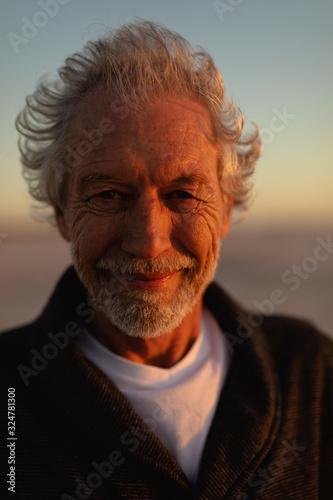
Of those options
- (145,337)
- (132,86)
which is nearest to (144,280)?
(145,337)

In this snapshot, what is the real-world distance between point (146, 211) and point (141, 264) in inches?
10.0

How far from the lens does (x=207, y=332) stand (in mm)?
2570

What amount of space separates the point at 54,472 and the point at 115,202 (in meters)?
1.26

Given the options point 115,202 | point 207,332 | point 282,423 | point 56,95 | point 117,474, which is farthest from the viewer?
point 207,332

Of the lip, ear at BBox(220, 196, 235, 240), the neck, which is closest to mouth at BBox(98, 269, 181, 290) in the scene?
the lip

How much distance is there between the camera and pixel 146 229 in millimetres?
1951

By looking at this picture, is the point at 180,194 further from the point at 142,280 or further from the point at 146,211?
the point at 142,280

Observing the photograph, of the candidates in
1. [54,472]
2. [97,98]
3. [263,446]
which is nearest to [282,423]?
[263,446]

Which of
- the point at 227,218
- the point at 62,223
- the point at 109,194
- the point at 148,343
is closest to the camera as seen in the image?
the point at 109,194

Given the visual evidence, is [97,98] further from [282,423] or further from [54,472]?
[282,423]

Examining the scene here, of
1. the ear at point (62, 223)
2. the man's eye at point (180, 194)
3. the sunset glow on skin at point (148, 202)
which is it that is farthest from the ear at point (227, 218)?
the ear at point (62, 223)

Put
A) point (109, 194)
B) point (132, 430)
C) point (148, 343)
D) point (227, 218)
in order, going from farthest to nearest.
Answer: point (227, 218)
point (148, 343)
point (109, 194)
point (132, 430)

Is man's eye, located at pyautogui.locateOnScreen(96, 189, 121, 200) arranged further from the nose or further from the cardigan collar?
the cardigan collar

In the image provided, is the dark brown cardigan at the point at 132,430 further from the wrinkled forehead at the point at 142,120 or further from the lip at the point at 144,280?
the wrinkled forehead at the point at 142,120
